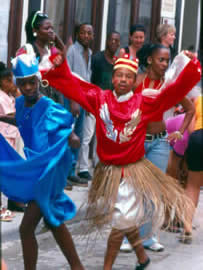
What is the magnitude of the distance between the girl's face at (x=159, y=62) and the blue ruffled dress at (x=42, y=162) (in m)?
1.50

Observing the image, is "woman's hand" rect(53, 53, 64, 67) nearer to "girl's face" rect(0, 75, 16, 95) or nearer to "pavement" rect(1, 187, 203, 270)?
"pavement" rect(1, 187, 203, 270)

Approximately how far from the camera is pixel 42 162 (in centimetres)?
512

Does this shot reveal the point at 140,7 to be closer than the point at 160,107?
No

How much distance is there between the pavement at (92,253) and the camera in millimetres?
6241

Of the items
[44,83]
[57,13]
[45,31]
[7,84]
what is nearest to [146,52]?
[44,83]

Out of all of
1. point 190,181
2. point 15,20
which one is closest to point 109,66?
point 15,20

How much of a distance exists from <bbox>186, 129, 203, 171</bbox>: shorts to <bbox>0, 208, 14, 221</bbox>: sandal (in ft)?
6.07

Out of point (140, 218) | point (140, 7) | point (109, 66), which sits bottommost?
point (140, 218)

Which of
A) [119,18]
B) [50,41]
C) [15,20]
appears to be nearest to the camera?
[50,41]

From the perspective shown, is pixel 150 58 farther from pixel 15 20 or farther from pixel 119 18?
pixel 119 18

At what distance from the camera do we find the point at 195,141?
23.6 ft

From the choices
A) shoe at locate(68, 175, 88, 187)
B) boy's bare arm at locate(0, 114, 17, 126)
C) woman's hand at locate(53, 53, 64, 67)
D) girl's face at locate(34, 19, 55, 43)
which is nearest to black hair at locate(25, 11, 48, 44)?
girl's face at locate(34, 19, 55, 43)

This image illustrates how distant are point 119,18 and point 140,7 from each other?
2.99 feet

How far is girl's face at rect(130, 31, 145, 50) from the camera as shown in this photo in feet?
32.2
